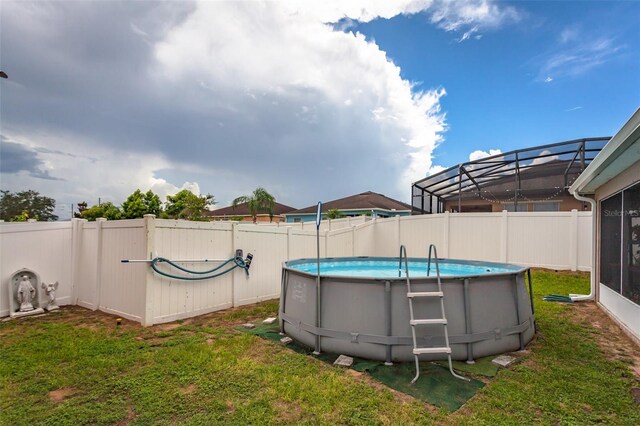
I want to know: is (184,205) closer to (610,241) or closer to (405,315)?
(405,315)

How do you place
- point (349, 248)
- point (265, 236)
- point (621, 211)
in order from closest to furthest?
point (621, 211)
point (265, 236)
point (349, 248)

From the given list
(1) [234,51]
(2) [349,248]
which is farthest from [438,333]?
(1) [234,51]

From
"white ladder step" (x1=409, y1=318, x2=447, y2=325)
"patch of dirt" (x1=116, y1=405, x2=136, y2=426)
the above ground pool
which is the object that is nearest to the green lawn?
"patch of dirt" (x1=116, y1=405, x2=136, y2=426)

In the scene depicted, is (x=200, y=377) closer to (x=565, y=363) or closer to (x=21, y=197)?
(x=565, y=363)

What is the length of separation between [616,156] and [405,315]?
3365 mm

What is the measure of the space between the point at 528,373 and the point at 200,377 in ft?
11.2

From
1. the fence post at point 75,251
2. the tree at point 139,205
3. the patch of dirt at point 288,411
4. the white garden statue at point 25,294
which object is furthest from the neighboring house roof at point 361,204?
the patch of dirt at point 288,411

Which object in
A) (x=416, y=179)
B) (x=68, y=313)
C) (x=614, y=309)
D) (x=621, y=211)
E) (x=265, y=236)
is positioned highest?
(x=416, y=179)

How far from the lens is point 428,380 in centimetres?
317

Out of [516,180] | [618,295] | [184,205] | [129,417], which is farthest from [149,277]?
[184,205]

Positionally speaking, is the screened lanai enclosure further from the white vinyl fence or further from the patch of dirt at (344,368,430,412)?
the patch of dirt at (344,368,430,412)

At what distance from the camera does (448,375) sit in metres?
3.28

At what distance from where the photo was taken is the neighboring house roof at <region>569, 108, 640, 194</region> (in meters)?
3.10

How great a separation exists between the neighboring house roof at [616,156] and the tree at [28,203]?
93.7 feet
